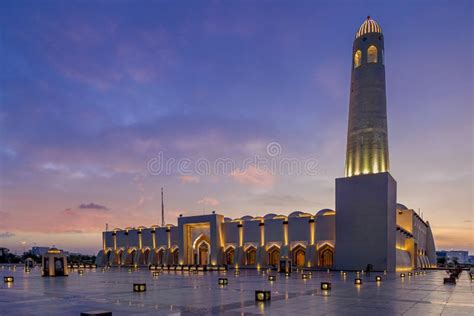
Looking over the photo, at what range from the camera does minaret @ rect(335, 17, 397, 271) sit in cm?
3903

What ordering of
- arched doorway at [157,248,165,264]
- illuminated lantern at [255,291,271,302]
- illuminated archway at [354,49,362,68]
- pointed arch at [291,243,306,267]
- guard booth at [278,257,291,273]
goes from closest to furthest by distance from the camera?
illuminated lantern at [255,291,271,302]
guard booth at [278,257,291,273]
illuminated archway at [354,49,362,68]
pointed arch at [291,243,306,267]
arched doorway at [157,248,165,264]

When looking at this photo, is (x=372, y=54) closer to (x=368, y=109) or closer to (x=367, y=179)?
(x=368, y=109)

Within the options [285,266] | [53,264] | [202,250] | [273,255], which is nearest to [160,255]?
[202,250]

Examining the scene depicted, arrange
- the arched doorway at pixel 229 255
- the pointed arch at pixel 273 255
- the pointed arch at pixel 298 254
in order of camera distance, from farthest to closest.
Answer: the arched doorway at pixel 229 255, the pointed arch at pixel 273 255, the pointed arch at pixel 298 254

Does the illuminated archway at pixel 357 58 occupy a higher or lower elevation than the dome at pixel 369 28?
lower

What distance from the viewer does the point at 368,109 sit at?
43.8 metres

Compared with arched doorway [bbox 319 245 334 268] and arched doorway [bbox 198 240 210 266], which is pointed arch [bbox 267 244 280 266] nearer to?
arched doorway [bbox 319 245 334 268]

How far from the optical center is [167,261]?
5759 cm

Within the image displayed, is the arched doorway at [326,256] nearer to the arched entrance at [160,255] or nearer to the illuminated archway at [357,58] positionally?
the illuminated archway at [357,58]

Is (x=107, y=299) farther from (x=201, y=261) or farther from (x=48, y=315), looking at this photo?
(x=201, y=261)

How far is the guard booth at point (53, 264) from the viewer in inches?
1109

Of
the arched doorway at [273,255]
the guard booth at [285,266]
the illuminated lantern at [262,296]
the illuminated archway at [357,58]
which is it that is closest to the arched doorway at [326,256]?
the arched doorway at [273,255]

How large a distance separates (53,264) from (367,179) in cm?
2912

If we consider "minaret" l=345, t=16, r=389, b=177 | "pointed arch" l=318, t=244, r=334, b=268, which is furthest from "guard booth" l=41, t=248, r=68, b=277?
"minaret" l=345, t=16, r=389, b=177
